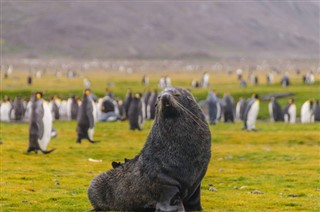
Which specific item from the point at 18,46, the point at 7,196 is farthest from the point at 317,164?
the point at 18,46

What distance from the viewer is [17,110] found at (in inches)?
1420

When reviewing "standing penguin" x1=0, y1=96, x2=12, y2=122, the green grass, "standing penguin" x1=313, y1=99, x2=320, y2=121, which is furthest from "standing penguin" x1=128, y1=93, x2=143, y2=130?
"standing penguin" x1=313, y1=99, x2=320, y2=121

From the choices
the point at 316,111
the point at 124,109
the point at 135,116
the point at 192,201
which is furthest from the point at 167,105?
the point at 316,111

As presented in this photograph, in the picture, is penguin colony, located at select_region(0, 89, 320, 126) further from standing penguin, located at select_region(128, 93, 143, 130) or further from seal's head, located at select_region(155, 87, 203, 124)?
seal's head, located at select_region(155, 87, 203, 124)

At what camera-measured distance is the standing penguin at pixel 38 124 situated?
20.2 meters

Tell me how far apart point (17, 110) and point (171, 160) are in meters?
28.3

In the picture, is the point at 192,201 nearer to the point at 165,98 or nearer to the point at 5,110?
the point at 165,98

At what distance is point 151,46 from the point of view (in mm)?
195875

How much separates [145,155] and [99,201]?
4.05 ft

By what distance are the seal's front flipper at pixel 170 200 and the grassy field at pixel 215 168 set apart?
1384 millimetres

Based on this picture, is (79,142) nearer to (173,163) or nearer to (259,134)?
(259,134)

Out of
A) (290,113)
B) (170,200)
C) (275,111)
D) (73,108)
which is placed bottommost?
(170,200)

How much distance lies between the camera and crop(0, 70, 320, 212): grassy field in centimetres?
1123

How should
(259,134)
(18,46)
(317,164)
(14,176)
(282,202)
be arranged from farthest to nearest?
1. (18,46)
2. (259,134)
3. (317,164)
4. (14,176)
5. (282,202)
